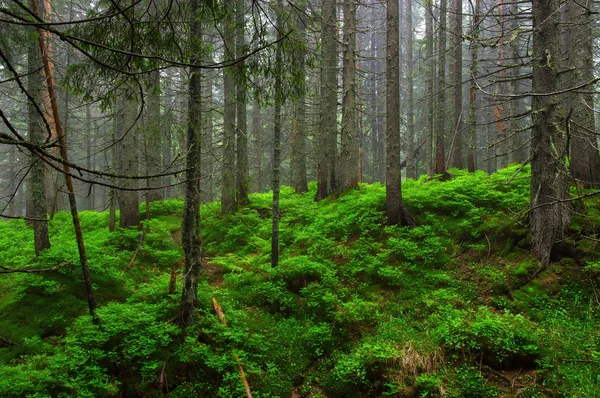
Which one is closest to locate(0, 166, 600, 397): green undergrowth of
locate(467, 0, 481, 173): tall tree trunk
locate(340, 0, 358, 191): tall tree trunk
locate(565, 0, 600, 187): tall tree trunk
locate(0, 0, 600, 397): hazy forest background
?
locate(0, 0, 600, 397): hazy forest background

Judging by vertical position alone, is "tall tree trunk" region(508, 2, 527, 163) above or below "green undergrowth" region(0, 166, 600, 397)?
above

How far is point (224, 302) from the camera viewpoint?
7.02 metres

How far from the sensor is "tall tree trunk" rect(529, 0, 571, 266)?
20.4 ft

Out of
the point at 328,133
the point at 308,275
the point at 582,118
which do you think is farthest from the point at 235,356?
the point at 328,133

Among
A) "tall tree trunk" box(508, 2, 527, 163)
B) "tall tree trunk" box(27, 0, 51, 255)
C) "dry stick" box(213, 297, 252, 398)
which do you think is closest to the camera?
"dry stick" box(213, 297, 252, 398)

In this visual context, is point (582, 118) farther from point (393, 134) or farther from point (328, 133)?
point (328, 133)

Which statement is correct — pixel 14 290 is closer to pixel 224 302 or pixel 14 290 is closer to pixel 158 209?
pixel 224 302

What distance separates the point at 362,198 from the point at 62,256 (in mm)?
7665

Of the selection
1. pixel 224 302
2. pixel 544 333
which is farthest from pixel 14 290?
pixel 544 333

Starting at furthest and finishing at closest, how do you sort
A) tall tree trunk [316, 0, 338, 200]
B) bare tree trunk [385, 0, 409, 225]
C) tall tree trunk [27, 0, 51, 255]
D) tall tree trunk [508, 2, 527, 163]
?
1. tall tree trunk [316, 0, 338, 200]
2. bare tree trunk [385, 0, 409, 225]
3. tall tree trunk [27, 0, 51, 255]
4. tall tree trunk [508, 2, 527, 163]

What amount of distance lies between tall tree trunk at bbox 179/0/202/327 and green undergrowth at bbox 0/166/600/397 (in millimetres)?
336

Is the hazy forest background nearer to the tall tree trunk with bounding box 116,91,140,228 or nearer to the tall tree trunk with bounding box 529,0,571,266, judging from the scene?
the tall tree trunk with bounding box 529,0,571,266

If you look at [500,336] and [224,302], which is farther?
[224,302]

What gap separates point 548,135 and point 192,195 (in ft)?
20.7
